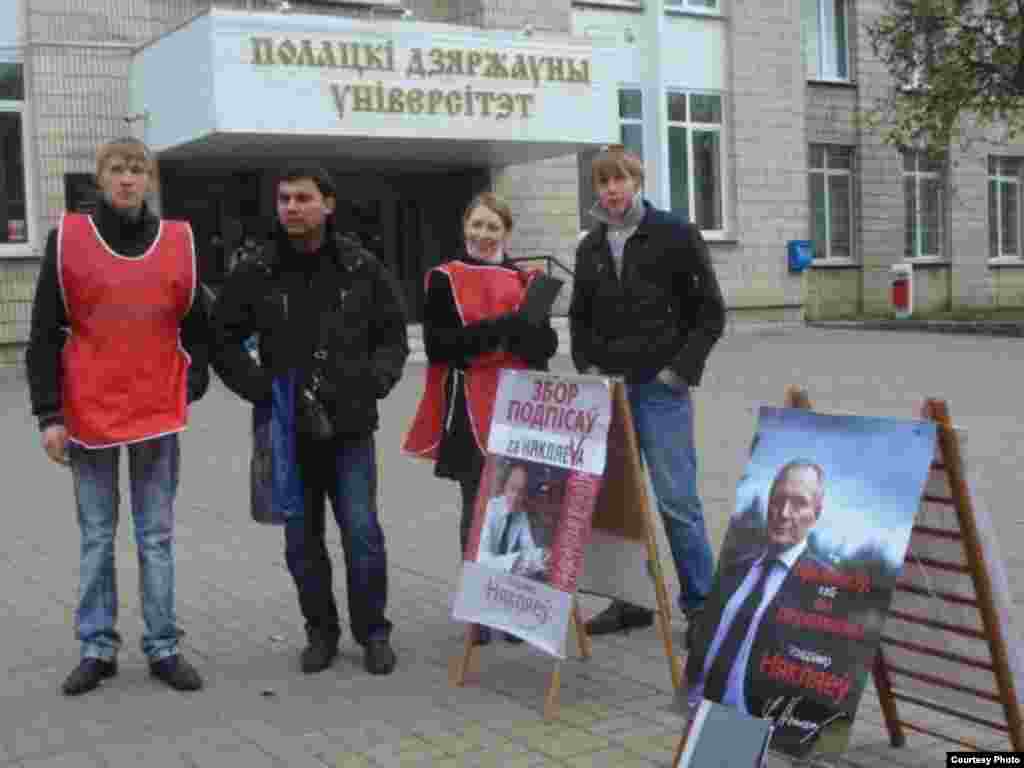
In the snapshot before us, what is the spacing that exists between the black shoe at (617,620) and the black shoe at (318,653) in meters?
1.03

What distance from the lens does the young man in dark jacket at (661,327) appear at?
16.1ft

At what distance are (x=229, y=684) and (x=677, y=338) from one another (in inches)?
84.2

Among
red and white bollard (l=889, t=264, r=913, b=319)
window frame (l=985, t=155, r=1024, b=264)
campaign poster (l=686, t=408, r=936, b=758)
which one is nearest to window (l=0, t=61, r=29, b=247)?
red and white bollard (l=889, t=264, r=913, b=319)

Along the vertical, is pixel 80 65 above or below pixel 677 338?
above

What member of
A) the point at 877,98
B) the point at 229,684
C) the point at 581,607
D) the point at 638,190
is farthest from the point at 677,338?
the point at 877,98

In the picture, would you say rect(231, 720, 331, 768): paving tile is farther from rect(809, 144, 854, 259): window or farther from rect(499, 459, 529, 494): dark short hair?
rect(809, 144, 854, 259): window

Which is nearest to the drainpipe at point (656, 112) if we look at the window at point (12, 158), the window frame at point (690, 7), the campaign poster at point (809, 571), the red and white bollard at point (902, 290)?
the window frame at point (690, 7)

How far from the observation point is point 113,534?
4809mm

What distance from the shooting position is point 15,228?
57.9 feet

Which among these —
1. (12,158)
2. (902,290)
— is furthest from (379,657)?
(902,290)

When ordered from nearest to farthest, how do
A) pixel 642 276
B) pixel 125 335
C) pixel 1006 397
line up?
pixel 125 335, pixel 642 276, pixel 1006 397

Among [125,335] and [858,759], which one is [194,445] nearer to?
[125,335]

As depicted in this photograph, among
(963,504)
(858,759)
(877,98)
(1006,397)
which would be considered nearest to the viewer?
(963,504)

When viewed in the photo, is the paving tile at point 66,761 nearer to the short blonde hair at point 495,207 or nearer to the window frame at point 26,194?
the short blonde hair at point 495,207
